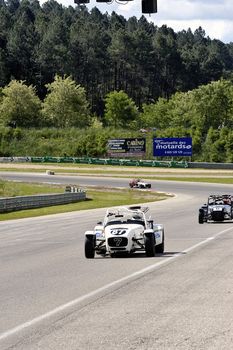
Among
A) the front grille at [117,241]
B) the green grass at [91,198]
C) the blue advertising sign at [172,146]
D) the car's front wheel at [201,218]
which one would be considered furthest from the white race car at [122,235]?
the blue advertising sign at [172,146]

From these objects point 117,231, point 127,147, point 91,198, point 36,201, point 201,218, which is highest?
point 127,147

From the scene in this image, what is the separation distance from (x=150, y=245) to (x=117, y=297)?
21.6 ft

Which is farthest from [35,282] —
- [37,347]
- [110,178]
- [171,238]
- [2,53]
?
[2,53]

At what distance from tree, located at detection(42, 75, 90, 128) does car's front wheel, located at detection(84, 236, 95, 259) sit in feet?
407

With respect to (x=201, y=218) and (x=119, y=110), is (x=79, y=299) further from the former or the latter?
(x=119, y=110)

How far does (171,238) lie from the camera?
85.1 ft

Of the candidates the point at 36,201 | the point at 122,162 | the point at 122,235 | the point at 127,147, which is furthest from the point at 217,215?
the point at 122,162

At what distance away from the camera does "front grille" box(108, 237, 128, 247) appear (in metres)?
18.5

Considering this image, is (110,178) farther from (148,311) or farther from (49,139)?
(148,311)

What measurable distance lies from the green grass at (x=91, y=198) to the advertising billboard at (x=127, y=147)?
32812 mm

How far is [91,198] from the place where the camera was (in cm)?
6000

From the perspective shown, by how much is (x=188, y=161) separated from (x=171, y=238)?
80798 mm

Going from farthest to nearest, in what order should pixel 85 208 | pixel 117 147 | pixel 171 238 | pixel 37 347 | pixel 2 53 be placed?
pixel 2 53 → pixel 117 147 → pixel 85 208 → pixel 171 238 → pixel 37 347

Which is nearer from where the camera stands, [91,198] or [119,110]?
[91,198]
